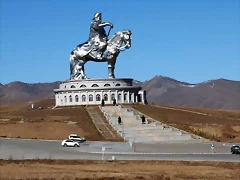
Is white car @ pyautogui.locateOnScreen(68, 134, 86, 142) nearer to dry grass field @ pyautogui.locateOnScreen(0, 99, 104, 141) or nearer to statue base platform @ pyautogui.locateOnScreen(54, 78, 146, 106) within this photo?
dry grass field @ pyautogui.locateOnScreen(0, 99, 104, 141)

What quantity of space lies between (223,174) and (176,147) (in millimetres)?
21207

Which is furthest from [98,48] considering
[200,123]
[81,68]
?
[200,123]

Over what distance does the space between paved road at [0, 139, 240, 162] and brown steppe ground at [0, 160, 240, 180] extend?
382cm

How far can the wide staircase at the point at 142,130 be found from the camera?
5928 cm

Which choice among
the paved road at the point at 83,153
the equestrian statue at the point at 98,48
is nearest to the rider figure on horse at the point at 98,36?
the equestrian statue at the point at 98,48

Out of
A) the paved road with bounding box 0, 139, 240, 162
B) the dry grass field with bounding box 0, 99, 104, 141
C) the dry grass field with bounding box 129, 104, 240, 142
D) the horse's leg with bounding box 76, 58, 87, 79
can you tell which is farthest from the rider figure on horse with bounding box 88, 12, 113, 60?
the paved road with bounding box 0, 139, 240, 162

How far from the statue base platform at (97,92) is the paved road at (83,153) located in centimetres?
3525

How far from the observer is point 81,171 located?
31.0 meters

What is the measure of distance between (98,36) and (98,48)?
2168 mm

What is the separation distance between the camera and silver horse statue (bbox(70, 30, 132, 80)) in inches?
3612

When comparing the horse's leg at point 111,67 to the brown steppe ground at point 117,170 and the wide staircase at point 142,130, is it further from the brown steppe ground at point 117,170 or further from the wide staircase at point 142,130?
the brown steppe ground at point 117,170

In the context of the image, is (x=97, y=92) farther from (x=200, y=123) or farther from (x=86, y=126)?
(x=86, y=126)

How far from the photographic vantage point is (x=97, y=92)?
9100cm

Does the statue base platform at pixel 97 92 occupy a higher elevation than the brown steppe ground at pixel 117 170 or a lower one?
higher
